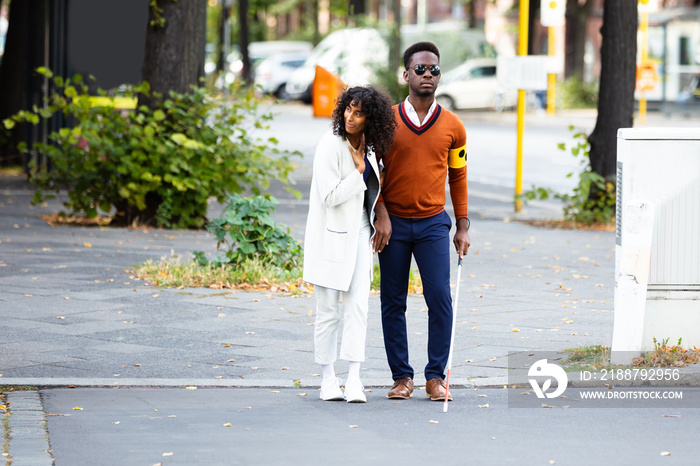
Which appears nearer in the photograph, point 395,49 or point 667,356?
point 667,356

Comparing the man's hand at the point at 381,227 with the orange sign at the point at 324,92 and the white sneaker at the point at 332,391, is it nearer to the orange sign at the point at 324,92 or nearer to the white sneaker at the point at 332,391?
the white sneaker at the point at 332,391

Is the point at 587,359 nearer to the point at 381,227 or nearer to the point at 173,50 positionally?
the point at 381,227

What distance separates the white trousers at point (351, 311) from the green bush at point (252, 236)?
12.0 feet

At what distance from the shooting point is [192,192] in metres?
13.0

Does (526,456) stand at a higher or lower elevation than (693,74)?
lower

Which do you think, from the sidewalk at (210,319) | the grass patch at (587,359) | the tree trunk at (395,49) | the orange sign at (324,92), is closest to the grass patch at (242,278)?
the sidewalk at (210,319)

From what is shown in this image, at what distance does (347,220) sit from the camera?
19.0 ft

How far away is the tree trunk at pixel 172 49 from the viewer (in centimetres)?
1285

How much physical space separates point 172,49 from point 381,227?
24.8 ft

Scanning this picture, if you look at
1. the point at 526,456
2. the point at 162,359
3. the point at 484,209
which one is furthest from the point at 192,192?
the point at 526,456

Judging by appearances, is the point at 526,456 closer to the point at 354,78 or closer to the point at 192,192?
the point at 192,192

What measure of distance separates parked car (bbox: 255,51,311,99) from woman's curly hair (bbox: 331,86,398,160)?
114 ft

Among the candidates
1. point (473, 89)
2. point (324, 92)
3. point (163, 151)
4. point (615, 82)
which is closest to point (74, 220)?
point (163, 151)

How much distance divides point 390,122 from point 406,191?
0.39 meters
